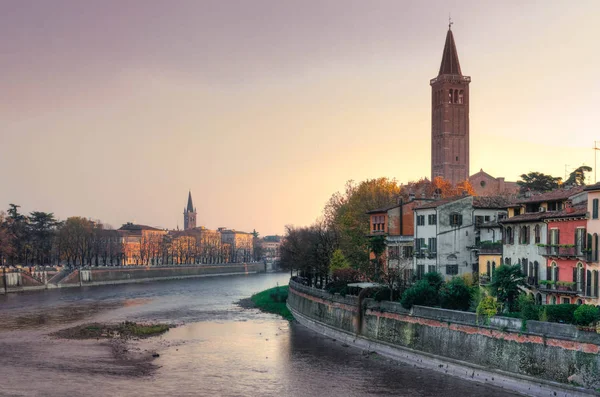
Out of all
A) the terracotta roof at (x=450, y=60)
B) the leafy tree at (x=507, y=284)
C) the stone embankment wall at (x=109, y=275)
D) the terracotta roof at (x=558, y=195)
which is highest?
the terracotta roof at (x=450, y=60)

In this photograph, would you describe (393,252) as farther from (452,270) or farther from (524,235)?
(524,235)

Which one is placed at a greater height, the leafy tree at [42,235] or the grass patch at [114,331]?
the leafy tree at [42,235]

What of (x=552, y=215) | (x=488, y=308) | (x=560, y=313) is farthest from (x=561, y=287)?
(x=560, y=313)

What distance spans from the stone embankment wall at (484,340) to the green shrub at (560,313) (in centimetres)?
119

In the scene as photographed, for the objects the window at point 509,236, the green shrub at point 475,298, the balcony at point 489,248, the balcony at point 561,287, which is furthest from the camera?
the balcony at point 489,248

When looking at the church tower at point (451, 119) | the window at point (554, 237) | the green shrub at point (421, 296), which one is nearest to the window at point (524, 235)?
the window at point (554, 237)

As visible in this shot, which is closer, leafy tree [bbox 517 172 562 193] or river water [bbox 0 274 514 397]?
river water [bbox 0 274 514 397]

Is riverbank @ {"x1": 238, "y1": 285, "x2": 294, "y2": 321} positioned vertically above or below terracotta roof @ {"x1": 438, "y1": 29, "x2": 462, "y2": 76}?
below

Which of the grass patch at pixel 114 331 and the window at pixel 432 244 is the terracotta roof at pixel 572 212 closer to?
the window at pixel 432 244

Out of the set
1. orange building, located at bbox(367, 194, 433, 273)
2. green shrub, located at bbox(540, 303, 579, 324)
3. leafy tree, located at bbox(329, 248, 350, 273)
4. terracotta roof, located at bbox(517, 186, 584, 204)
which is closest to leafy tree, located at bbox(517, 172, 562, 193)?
orange building, located at bbox(367, 194, 433, 273)

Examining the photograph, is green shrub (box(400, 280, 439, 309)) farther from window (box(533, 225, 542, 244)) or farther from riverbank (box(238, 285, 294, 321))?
riverbank (box(238, 285, 294, 321))

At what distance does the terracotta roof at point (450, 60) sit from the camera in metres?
122

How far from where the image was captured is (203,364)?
4172cm

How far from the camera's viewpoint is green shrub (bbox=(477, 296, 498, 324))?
34.3 metres
